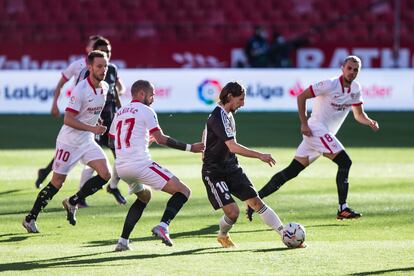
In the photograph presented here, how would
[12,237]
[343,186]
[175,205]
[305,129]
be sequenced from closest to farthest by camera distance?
[175,205] → [12,237] → [343,186] → [305,129]

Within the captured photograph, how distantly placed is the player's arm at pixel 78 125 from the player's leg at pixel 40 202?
0.75 m

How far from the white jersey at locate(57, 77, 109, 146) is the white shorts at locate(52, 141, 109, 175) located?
0.06 metres

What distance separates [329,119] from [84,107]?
3.28 metres

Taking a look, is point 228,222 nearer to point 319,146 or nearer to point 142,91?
point 142,91

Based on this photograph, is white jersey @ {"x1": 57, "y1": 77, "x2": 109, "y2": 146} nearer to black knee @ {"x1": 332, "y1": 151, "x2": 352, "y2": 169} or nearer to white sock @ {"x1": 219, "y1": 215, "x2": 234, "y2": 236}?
white sock @ {"x1": 219, "y1": 215, "x2": 234, "y2": 236}

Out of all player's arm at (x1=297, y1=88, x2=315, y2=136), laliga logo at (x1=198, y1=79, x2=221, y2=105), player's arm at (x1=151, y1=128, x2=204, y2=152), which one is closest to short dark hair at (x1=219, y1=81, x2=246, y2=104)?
player's arm at (x1=151, y1=128, x2=204, y2=152)

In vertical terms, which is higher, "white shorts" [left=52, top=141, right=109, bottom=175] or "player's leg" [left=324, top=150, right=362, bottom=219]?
"white shorts" [left=52, top=141, right=109, bottom=175]

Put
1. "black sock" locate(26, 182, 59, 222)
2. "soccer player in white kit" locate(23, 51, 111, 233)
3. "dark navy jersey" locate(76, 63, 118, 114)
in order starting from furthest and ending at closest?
1. "dark navy jersey" locate(76, 63, 118, 114)
2. "black sock" locate(26, 182, 59, 222)
3. "soccer player in white kit" locate(23, 51, 111, 233)

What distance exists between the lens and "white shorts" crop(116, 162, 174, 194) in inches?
409

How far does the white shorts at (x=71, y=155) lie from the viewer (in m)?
11.9

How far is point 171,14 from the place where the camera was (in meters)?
34.0

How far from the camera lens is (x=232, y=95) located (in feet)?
34.5

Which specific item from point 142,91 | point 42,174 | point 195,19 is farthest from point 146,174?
point 195,19

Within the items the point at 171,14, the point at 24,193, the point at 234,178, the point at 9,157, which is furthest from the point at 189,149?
the point at 171,14
